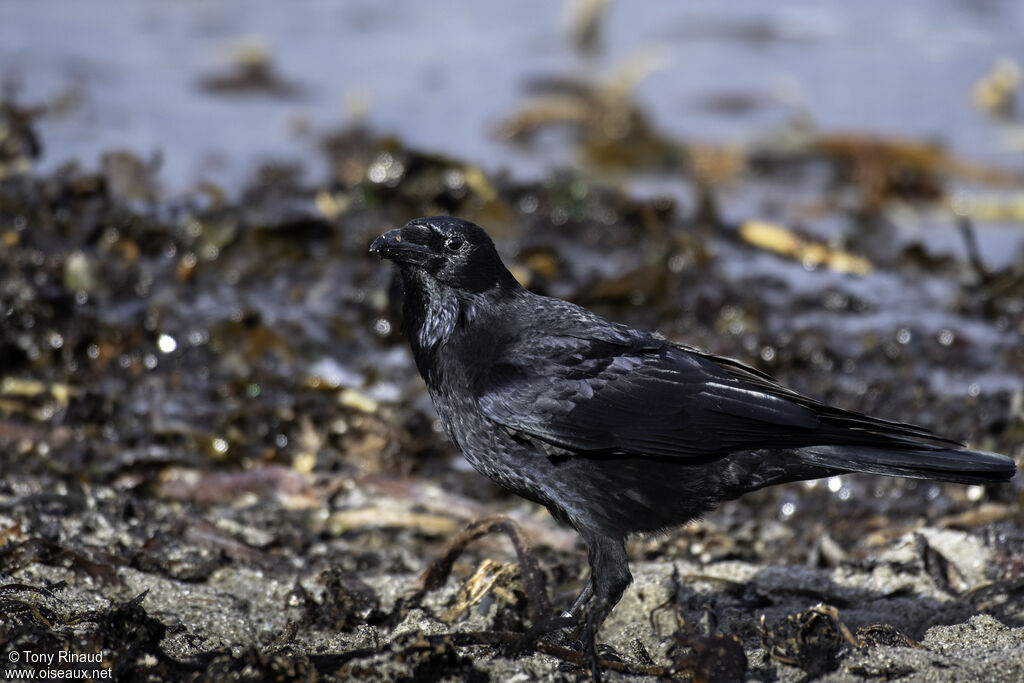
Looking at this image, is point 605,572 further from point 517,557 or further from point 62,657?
point 62,657

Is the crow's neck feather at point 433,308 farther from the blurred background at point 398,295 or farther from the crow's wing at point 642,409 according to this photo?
the blurred background at point 398,295

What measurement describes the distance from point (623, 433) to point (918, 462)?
98cm

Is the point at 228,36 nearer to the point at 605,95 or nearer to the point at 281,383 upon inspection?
the point at 605,95

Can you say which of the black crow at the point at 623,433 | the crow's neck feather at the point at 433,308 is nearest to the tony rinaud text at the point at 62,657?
the black crow at the point at 623,433

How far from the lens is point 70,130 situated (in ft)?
25.6

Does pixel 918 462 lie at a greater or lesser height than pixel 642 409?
lesser

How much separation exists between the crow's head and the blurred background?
2.28 ft

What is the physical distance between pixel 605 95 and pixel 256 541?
571 cm

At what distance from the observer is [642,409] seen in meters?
3.77

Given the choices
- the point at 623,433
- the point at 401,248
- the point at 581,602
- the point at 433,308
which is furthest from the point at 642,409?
the point at 401,248

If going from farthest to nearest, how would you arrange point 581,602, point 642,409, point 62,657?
point 581,602 < point 642,409 < point 62,657

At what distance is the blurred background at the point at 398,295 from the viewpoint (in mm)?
4090

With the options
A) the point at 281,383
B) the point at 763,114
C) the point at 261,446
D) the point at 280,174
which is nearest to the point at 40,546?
the point at 261,446

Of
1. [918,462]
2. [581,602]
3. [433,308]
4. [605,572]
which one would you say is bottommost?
[581,602]
